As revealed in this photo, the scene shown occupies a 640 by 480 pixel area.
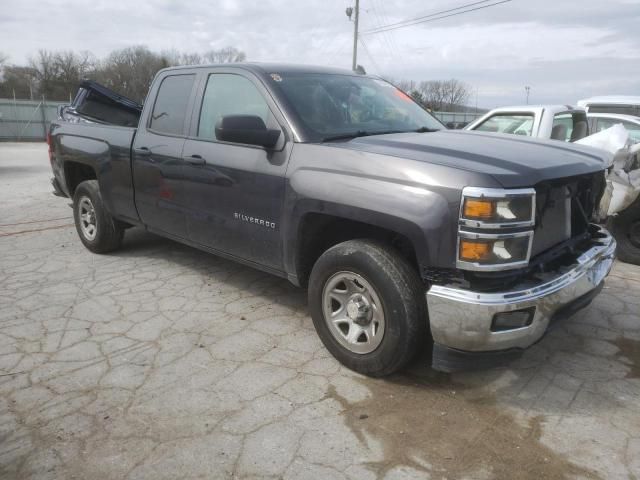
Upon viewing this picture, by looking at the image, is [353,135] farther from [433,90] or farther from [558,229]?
[433,90]

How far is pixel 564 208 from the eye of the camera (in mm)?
3002

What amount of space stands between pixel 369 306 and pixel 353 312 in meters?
0.11

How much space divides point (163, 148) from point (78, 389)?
2.04 metres

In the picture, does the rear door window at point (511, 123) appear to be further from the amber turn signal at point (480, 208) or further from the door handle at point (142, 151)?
the amber turn signal at point (480, 208)

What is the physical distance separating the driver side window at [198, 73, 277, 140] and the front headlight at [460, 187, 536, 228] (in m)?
1.51

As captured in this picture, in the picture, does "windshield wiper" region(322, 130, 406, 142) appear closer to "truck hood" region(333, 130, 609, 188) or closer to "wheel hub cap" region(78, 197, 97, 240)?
"truck hood" region(333, 130, 609, 188)

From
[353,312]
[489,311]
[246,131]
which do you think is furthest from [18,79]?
[489,311]

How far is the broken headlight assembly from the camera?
2.39 metres

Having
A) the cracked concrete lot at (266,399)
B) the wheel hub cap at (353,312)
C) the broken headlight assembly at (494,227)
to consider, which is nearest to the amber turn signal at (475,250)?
the broken headlight assembly at (494,227)

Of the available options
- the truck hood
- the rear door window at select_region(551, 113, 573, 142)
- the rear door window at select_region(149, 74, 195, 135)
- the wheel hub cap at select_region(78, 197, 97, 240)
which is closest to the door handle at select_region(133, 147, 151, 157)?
the rear door window at select_region(149, 74, 195, 135)

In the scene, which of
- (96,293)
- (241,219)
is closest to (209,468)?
(241,219)

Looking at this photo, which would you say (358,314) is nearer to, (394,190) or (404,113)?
(394,190)

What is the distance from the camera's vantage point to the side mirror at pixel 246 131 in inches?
122

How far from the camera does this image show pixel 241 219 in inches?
140
